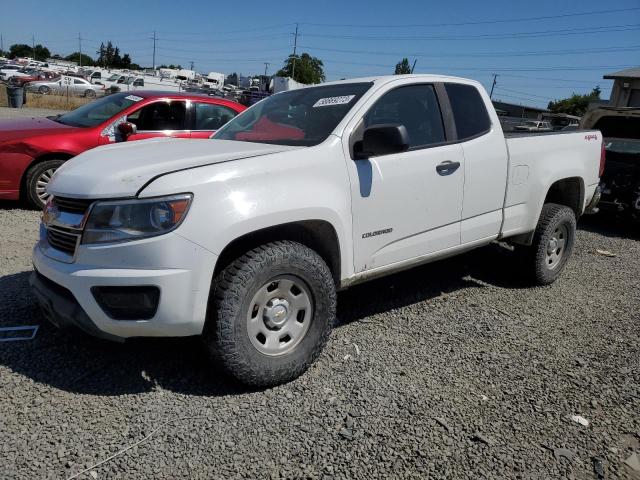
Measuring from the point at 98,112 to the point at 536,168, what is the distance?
5.56 metres

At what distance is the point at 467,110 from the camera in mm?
4215

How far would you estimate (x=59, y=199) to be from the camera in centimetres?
291

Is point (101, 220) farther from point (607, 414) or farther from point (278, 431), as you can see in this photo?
point (607, 414)

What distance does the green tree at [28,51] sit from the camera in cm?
12612

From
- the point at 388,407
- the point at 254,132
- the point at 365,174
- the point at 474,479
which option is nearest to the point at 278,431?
the point at 388,407

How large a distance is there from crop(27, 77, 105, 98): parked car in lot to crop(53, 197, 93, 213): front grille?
132ft

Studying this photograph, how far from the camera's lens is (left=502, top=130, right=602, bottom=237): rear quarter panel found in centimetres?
443

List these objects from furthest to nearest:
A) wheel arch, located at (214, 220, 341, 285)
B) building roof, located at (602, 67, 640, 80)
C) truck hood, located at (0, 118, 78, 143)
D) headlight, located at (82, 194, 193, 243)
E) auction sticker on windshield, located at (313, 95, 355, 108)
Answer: building roof, located at (602, 67, 640, 80) < truck hood, located at (0, 118, 78, 143) < auction sticker on windshield, located at (313, 95, 355, 108) < wheel arch, located at (214, 220, 341, 285) < headlight, located at (82, 194, 193, 243)

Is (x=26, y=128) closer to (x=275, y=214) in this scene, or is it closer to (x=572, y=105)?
(x=275, y=214)

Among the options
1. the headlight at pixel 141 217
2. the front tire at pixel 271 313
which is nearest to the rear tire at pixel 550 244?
the front tire at pixel 271 313

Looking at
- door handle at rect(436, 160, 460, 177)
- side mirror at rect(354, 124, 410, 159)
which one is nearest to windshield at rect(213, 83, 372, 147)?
side mirror at rect(354, 124, 410, 159)

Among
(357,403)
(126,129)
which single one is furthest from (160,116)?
(357,403)

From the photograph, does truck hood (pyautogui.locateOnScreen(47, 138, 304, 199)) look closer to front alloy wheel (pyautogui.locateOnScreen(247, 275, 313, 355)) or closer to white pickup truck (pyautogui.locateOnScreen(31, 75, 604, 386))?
white pickup truck (pyautogui.locateOnScreen(31, 75, 604, 386))

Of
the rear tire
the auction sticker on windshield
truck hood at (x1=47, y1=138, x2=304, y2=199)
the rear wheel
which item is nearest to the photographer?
truck hood at (x1=47, y1=138, x2=304, y2=199)
